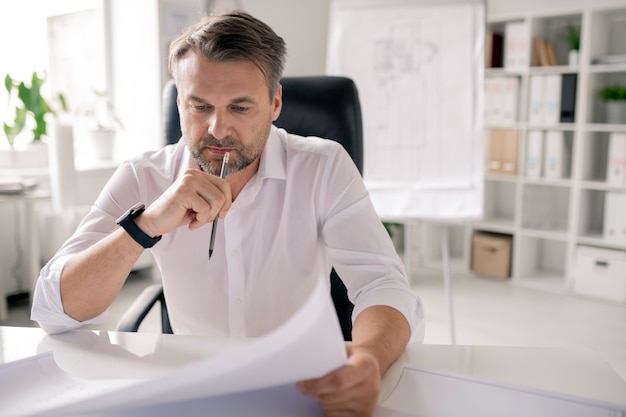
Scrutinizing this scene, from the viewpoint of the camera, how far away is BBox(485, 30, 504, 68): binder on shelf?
11.8 ft

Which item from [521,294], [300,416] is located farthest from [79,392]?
[521,294]

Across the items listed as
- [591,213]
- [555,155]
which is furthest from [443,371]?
[591,213]

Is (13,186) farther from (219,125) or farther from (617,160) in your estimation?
(617,160)

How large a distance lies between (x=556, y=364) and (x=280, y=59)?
78 centimetres

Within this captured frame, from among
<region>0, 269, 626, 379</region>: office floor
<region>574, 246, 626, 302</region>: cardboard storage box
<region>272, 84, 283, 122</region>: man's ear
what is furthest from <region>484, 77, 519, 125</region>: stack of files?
<region>272, 84, 283, 122</region>: man's ear

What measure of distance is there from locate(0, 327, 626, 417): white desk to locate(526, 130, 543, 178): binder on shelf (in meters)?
2.80

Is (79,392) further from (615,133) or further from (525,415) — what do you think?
(615,133)

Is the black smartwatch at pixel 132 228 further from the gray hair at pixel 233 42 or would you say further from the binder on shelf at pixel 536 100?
the binder on shelf at pixel 536 100

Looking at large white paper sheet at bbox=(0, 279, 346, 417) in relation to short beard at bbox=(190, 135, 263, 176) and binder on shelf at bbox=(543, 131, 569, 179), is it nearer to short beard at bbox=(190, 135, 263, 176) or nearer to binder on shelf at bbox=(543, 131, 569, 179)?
short beard at bbox=(190, 135, 263, 176)

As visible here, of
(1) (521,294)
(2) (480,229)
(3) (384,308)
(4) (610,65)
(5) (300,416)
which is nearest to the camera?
(5) (300,416)

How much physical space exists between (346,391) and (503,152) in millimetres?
3190

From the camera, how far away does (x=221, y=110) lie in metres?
1.14

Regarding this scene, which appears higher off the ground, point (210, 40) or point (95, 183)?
point (210, 40)

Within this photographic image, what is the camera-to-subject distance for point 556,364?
835 millimetres
